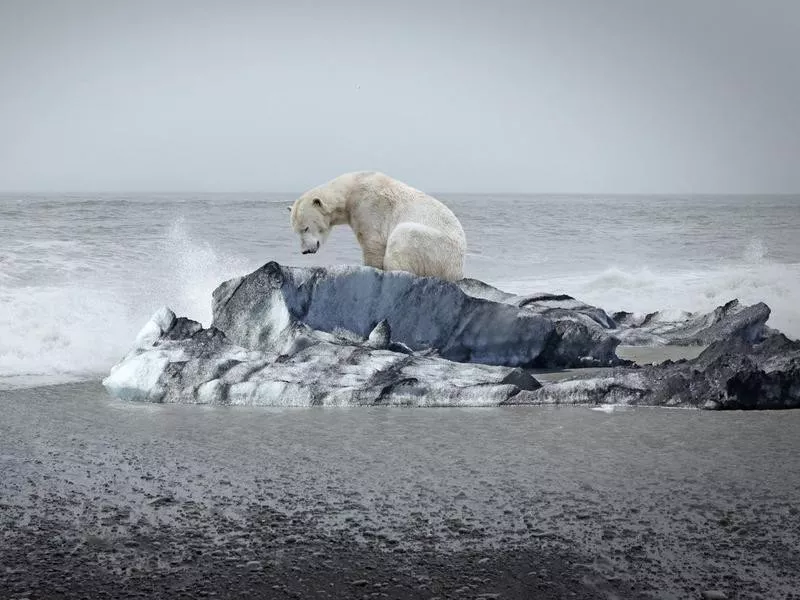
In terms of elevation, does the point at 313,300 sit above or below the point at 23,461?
above

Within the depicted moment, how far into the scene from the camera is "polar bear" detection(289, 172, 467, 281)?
6938mm

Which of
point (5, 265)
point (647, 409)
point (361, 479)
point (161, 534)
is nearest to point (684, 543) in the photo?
point (361, 479)

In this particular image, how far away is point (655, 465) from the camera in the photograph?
3.56 meters

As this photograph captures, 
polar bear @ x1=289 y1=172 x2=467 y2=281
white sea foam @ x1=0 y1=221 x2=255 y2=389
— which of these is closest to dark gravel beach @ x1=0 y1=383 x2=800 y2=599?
white sea foam @ x1=0 y1=221 x2=255 y2=389

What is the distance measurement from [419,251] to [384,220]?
553 mm

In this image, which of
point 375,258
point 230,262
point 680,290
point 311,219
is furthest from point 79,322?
point 680,290

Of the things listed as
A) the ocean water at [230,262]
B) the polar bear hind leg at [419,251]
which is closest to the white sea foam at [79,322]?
the ocean water at [230,262]

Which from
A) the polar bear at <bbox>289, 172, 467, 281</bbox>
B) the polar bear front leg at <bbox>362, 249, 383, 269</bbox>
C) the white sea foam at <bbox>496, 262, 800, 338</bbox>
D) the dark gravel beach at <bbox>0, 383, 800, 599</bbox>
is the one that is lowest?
the white sea foam at <bbox>496, 262, 800, 338</bbox>

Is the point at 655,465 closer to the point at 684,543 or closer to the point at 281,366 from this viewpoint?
the point at 684,543

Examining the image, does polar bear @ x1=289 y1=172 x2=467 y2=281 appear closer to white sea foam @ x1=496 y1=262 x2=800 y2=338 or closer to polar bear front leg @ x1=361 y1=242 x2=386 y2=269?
polar bear front leg @ x1=361 y1=242 x2=386 y2=269

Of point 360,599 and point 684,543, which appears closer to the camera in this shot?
point 360,599

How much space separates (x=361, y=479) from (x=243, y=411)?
1650 millimetres

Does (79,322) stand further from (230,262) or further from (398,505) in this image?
(398,505)

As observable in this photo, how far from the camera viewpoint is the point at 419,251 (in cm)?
687
